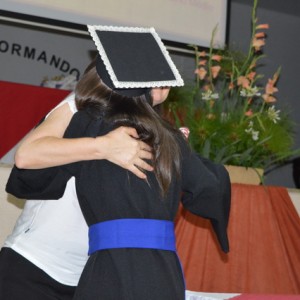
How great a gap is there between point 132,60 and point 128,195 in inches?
11.6

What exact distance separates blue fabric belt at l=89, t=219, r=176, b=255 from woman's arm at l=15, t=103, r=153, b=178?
91 millimetres

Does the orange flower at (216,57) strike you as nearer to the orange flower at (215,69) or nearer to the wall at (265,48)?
the orange flower at (215,69)

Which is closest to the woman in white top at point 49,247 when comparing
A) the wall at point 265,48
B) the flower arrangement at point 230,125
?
the flower arrangement at point 230,125

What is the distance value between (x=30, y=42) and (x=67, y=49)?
1.00 feet

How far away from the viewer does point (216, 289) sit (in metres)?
2.19

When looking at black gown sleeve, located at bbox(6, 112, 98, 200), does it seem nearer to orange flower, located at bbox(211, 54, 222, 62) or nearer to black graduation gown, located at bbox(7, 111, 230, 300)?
black graduation gown, located at bbox(7, 111, 230, 300)

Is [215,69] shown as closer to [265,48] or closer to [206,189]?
[206,189]

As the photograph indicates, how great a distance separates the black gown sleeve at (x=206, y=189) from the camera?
1372mm

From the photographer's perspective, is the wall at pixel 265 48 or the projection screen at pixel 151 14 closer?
the projection screen at pixel 151 14

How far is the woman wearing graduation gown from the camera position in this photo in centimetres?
123

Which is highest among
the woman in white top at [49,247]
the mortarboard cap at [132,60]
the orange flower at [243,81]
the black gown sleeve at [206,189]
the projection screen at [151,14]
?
the mortarboard cap at [132,60]

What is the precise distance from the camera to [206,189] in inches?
54.6

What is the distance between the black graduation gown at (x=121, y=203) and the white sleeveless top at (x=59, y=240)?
0.22 feet

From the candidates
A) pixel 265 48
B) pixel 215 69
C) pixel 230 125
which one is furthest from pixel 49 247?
pixel 265 48
